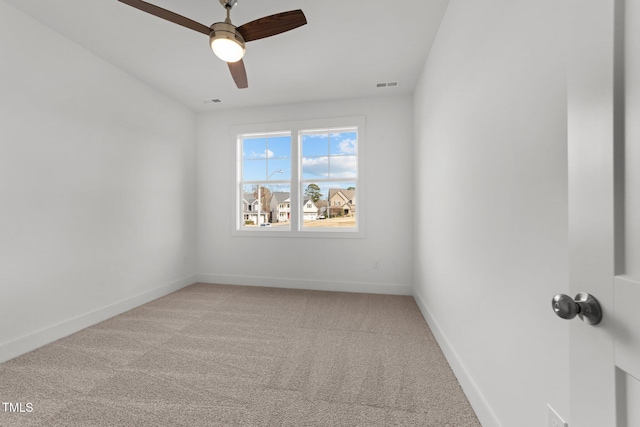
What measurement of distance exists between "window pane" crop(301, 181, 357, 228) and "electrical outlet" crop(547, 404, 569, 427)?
3.01 metres

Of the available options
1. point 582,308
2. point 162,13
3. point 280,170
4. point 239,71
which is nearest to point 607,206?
point 582,308

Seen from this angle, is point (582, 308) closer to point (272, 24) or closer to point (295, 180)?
point (272, 24)

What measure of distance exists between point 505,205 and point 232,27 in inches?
80.2

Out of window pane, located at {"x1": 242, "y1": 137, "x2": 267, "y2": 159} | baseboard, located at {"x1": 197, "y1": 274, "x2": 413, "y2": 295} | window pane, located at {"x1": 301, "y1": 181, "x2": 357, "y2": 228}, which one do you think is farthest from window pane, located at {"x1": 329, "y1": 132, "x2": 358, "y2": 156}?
baseboard, located at {"x1": 197, "y1": 274, "x2": 413, "y2": 295}

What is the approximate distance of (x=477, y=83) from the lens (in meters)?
1.53

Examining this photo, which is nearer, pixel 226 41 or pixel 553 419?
pixel 553 419

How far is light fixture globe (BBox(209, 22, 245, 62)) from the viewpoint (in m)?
1.83

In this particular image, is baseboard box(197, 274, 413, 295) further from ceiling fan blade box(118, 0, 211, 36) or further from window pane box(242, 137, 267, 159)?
ceiling fan blade box(118, 0, 211, 36)

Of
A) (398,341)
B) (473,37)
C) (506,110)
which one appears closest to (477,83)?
(473,37)

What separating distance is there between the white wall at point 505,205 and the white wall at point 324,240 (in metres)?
1.48

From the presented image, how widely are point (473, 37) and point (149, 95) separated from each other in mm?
3640

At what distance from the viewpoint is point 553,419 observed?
0.92m

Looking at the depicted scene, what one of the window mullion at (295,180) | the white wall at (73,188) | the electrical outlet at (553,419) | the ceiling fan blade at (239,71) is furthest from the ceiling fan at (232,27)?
the electrical outlet at (553,419)

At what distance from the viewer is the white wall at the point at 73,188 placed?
2111 mm
